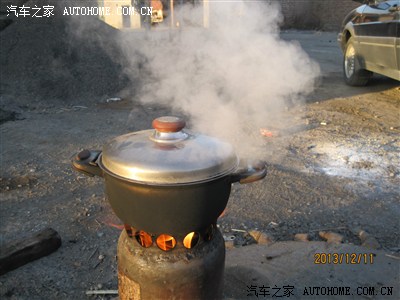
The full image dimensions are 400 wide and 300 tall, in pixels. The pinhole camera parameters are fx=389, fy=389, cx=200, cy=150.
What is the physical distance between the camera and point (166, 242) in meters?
1.85

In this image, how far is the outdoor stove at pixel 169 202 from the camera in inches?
63.8

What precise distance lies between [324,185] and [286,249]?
4.61 feet

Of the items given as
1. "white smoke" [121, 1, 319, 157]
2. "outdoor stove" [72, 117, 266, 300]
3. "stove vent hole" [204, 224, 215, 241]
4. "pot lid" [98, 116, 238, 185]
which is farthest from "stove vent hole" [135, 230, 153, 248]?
"white smoke" [121, 1, 319, 157]

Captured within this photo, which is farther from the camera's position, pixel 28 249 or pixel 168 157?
pixel 28 249

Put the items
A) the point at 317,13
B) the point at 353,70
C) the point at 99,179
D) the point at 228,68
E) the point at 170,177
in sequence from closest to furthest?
the point at 170,177
the point at 99,179
the point at 228,68
the point at 353,70
the point at 317,13

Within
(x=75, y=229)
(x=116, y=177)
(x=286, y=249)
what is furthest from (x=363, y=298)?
(x=75, y=229)

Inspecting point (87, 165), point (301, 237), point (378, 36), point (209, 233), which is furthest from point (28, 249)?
point (378, 36)

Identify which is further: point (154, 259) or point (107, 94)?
point (107, 94)

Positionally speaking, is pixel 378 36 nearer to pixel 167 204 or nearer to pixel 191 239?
pixel 191 239

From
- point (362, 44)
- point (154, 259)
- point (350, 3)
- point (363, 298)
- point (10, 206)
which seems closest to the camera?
point (154, 259)

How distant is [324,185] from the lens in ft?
13.1

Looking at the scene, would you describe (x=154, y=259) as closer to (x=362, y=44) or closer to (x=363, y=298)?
(x=363, y=298)

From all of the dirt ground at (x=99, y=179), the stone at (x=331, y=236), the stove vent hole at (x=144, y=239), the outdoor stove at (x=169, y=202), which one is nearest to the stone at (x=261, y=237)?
the dirt ground at (x=99, y=179)

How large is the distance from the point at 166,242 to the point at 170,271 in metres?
0.14
